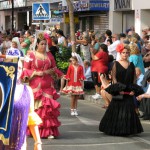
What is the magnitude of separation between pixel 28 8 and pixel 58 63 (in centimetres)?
2669

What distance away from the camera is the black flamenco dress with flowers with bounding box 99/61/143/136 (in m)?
10.7

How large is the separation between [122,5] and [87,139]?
18695 millimetres

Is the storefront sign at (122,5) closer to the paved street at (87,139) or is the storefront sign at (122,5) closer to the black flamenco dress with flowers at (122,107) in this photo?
the paved street at (87,139)

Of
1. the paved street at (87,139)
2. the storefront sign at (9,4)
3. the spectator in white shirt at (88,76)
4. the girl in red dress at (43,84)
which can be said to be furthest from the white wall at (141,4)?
the storefront sign at (9,4)

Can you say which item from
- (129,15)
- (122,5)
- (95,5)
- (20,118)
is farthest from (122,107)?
(95,5)

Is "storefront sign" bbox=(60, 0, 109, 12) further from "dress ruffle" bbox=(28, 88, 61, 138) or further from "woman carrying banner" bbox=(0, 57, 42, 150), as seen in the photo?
"woman carrying banner" bbox=(0, 57, 42, 150)

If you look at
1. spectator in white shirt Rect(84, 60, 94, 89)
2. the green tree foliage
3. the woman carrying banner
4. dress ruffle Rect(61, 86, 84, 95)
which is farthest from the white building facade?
the woman carrying banner

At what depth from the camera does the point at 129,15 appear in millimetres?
28984

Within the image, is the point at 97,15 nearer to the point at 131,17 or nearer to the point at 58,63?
the point at 131,17

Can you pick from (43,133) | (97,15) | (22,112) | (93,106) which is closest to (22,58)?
(22,112)

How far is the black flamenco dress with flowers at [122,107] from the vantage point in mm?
10688

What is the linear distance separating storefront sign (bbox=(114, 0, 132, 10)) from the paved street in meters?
15.0

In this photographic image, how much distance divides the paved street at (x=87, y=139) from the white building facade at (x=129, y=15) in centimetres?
1360

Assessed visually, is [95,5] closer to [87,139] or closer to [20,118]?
[87,139]
